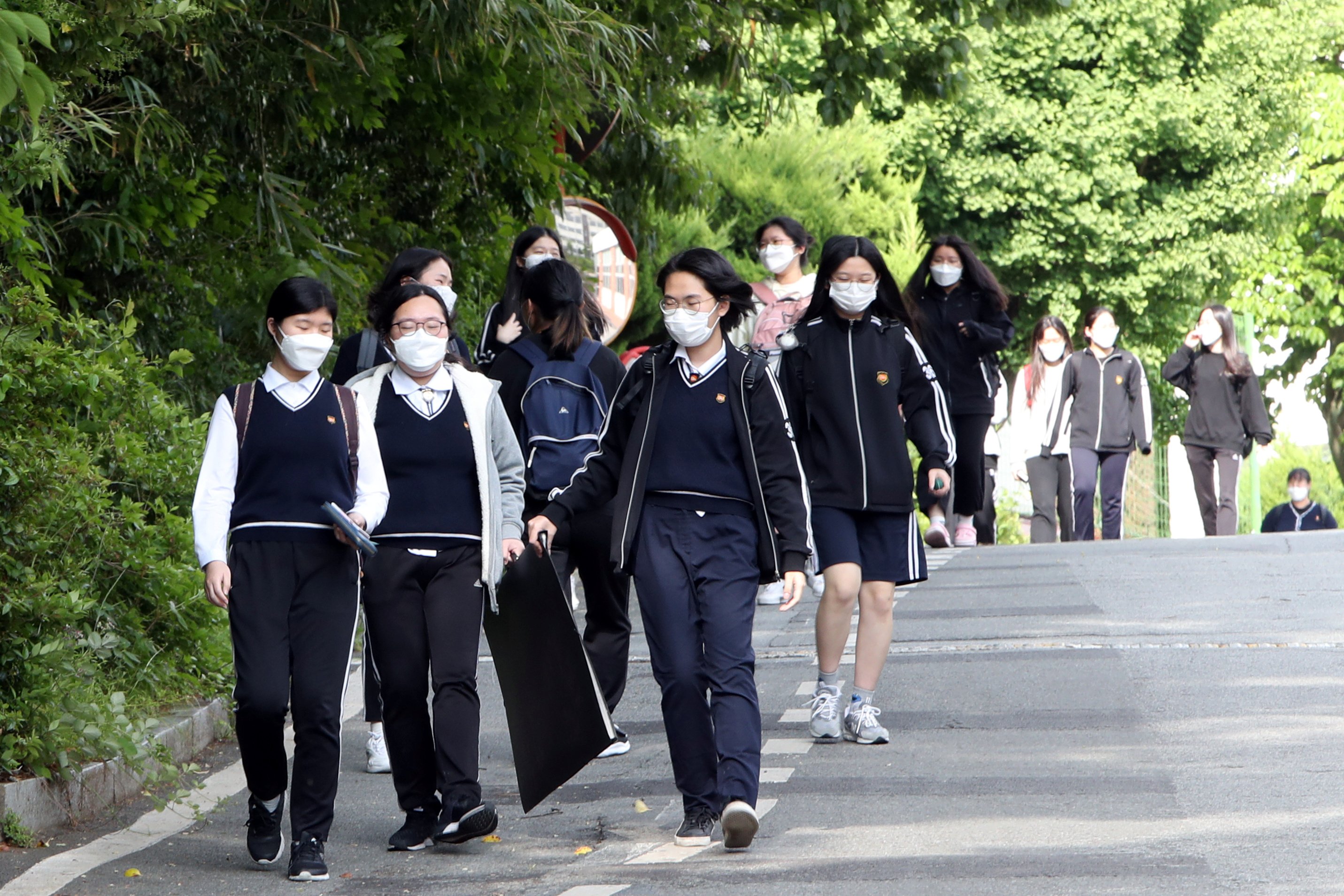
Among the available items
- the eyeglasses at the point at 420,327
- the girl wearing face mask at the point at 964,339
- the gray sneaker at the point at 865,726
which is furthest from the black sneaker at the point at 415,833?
the girl wearing face mask at the point at 964,339

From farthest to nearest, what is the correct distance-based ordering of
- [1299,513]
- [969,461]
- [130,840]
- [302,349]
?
[1299,513]
[969,461]
[130,840]
[302,349]

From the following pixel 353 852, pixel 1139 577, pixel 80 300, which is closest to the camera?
pixel 353 852

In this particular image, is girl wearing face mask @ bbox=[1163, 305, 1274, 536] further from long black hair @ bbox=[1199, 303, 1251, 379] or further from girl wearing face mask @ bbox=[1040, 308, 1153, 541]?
girl wearing face mask @ bbox=[1040, 308, 1153, 541]

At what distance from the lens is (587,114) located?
11.4m

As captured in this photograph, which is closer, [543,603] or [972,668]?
[543,603]

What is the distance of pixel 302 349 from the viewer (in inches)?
230

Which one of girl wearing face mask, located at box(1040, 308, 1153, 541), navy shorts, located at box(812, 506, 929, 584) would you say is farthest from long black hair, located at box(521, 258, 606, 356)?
girl wearing face mask, located at box(1040, 308, 1153, 541)

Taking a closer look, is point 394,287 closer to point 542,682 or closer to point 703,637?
point 542,682

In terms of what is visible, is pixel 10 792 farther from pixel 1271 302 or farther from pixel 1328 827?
pixel 1271 302

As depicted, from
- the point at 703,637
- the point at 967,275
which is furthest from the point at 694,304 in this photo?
the point at 967,275

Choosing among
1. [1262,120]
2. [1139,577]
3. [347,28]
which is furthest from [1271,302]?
[347,28]

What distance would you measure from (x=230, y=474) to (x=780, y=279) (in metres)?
4.37

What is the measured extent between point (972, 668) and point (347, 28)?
4.49 meters

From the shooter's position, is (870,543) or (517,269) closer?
(870,543)
